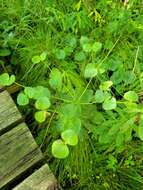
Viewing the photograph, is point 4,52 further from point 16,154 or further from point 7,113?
point 16,154

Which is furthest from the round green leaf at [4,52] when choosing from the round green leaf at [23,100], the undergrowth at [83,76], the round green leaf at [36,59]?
the round green leaf at [23,100]

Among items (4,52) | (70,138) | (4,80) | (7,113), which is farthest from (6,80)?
(70,138)

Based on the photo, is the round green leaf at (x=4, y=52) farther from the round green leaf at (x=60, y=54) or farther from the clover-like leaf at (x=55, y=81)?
the clover-like leaf at (x=55, y=81)

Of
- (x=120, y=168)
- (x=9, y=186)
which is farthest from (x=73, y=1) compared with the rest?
(x=9, y=186)

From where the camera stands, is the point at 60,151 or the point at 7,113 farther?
the point at 7,113

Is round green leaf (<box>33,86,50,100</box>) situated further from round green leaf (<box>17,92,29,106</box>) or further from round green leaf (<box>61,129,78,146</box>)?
round green leaf (<box>61,129,78,146</box>)

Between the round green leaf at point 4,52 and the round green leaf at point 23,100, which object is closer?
the round green leaf at point 23,100

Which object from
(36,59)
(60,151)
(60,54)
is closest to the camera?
(60,151)

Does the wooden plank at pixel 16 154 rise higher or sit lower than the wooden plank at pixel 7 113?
lower
